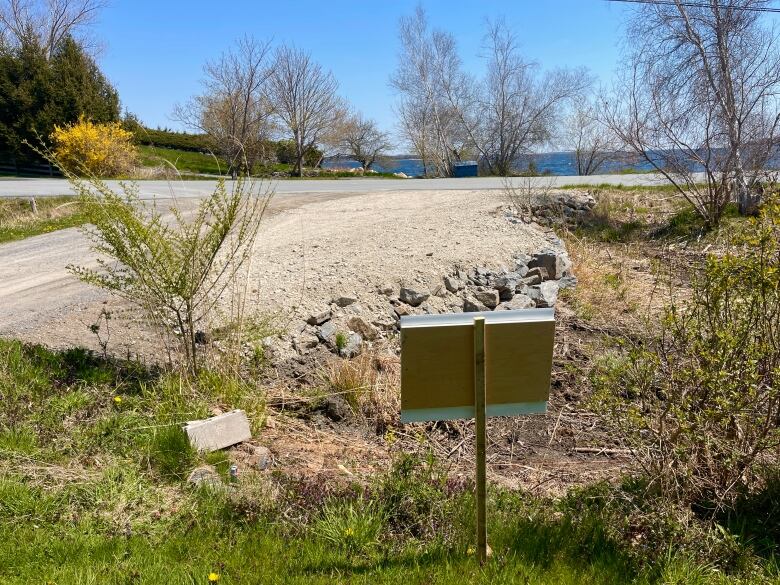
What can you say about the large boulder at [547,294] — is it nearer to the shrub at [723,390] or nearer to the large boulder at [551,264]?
the large boulder at [551,264]

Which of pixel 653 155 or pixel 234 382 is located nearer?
pixel 234 382

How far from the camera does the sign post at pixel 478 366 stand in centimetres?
294

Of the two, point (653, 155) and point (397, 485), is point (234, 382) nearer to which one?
point (397, 485)

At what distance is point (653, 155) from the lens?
1325 cm

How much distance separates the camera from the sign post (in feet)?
9.64

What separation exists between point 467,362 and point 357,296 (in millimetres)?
4162

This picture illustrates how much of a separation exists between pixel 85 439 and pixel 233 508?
50.1 inches

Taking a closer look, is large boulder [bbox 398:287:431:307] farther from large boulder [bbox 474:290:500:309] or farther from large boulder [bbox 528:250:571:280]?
large boulder [bbox 528:250:571:280]

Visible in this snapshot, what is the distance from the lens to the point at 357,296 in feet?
23.3

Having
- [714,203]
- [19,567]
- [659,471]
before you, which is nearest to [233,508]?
[19,567]

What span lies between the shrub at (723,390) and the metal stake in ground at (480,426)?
2.78 feet

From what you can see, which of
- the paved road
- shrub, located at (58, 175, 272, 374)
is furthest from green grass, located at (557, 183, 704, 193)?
shrub, located at (58, 175, 272, 374)

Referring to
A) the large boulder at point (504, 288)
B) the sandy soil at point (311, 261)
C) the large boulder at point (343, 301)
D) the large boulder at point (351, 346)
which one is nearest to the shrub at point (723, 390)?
the large boulder at point (351, 346)

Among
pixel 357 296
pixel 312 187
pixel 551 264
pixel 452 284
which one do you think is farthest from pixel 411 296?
pixel 312 187
